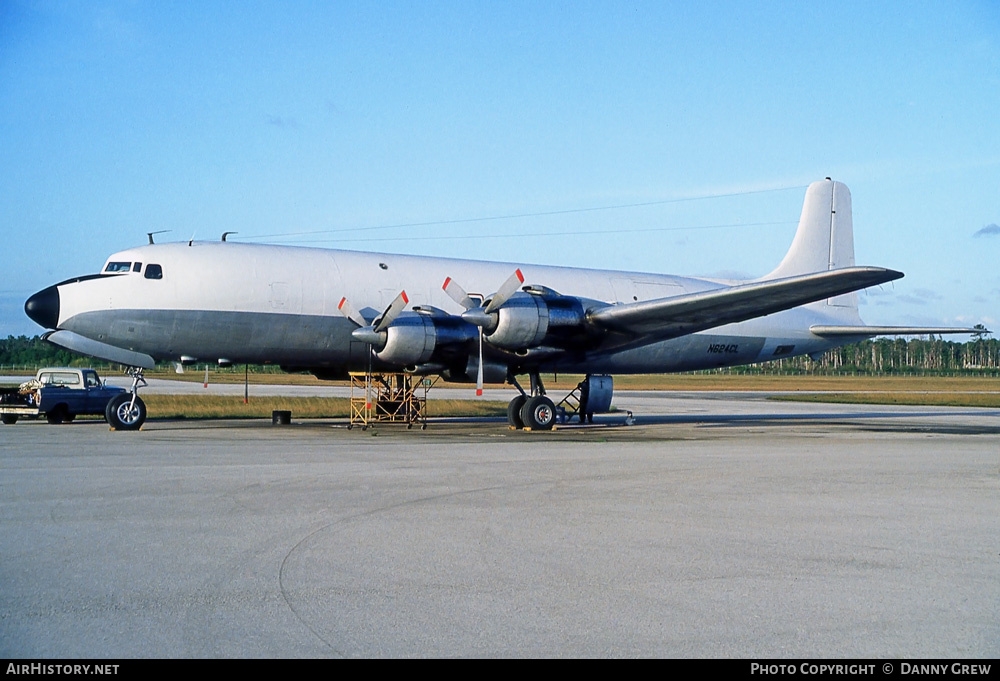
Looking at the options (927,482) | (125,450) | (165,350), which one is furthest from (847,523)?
(165,350)

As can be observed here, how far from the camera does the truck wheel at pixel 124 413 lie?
19391mm

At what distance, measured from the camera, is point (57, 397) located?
2305 cm

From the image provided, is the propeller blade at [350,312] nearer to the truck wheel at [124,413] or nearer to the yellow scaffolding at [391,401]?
the yellow scaffolding at [391,401]

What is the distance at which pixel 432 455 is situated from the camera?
14.1 metres

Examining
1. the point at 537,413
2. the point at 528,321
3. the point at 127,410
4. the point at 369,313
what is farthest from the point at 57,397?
the point at 528,321

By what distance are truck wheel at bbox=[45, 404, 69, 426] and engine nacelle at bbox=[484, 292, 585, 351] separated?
37.9 ft

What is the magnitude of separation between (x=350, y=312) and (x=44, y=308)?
6403 millimetres

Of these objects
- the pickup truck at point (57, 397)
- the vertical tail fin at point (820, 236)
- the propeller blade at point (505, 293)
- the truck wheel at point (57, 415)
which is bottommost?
the truck wheel at point (57, 415)

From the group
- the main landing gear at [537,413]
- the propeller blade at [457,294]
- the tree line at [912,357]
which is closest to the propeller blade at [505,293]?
the propeller blade at [457,294]

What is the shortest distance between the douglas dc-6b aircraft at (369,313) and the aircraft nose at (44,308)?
Result: 0.03m

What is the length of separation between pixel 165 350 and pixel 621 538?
1478 cm

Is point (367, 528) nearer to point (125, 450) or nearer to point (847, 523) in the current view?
point (847, 523)

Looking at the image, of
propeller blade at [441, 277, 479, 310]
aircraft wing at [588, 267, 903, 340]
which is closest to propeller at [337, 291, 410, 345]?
propeller blade at [441, 277, 479, 310]

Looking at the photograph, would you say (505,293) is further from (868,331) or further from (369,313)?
(868,331)
